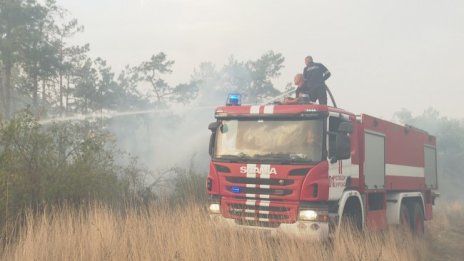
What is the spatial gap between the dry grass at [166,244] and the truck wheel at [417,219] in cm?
333

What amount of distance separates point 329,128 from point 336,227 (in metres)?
1.51

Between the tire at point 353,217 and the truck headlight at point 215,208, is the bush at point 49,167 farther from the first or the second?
the tire at point 353,217

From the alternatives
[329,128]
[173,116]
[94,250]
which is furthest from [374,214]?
[173,116]

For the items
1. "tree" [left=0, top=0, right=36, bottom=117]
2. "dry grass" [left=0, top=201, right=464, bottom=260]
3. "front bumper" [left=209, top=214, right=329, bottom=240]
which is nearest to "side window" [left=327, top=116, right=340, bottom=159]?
"front bumper" [left=209, top=214, right=329, bottom=240]

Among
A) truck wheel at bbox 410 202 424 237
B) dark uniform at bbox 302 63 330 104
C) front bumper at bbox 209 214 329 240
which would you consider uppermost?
dark uniform at bbox 302 63 330 104

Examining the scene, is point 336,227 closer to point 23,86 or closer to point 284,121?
point 284,121

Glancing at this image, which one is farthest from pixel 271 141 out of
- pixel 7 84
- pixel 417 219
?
pixel 7 84

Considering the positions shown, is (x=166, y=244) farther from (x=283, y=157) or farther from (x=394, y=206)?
(x=394, y=206)

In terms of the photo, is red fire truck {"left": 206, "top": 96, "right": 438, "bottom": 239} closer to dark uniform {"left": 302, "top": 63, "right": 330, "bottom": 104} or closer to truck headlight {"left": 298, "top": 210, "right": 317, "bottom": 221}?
truck headlight {"left": 298, "top": 210, "right": 317, "bottom": 221}

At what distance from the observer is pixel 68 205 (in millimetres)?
9242

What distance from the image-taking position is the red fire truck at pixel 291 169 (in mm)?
7484

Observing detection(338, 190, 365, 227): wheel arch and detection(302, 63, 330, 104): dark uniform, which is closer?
detection(338, 190, 365, 227): wheel arch

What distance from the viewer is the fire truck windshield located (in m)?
7.68

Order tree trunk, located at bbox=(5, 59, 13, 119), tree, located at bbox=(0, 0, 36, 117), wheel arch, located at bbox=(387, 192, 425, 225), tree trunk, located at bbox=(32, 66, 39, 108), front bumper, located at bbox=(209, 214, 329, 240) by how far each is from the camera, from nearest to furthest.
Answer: front bumper, located at bbox=(209, 214, 329, 240), wheel arch, located at bbox=(387, 192, 425, 225), tree, located at bbox=(0, 0, 36, 117), tree trunk, located at bbox=(5, 59, 13, 119), tree trunk, located at bbox=(32, 66, 39, 108)
